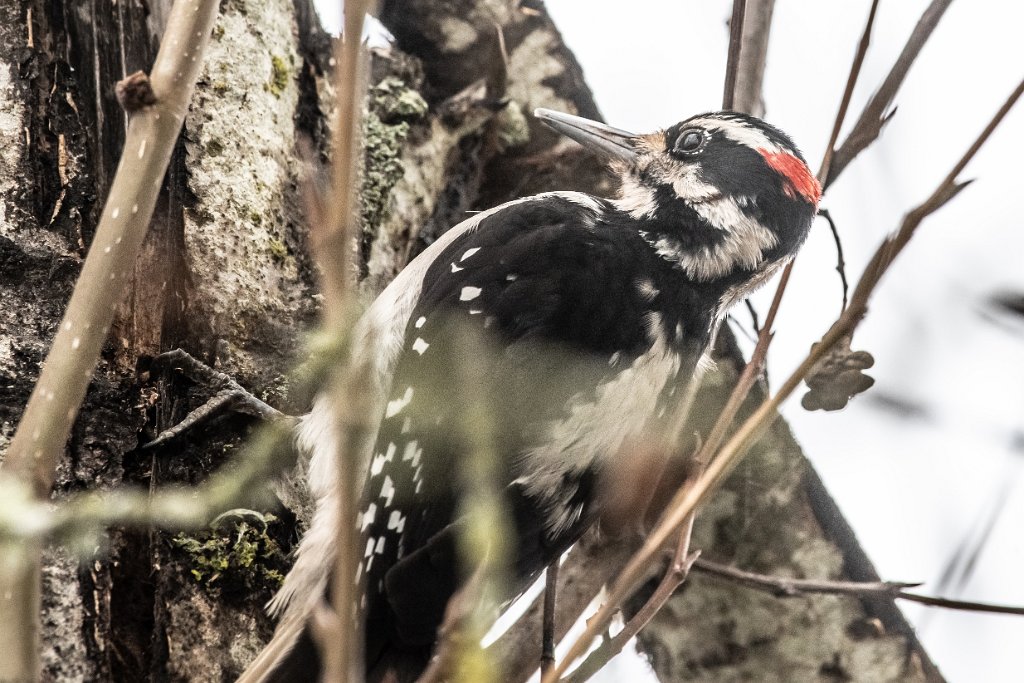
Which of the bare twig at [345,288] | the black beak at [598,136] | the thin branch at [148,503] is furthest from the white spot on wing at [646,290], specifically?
the bare twig at [345,288]

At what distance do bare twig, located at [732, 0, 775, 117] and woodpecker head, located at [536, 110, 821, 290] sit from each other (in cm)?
7

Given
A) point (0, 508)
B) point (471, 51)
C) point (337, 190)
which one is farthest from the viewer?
point (471, 51)

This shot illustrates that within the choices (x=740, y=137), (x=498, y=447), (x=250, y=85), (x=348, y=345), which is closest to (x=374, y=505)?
(x=498, y=447)

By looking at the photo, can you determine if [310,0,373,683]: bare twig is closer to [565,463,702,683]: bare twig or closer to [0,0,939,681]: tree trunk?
[565,463,702,683]: bare twig

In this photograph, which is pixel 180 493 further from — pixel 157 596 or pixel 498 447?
pixel 498 447

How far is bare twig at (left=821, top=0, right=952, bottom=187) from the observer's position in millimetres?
1495

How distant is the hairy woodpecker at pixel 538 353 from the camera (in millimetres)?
1819

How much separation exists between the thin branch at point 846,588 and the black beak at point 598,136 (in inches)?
38.4

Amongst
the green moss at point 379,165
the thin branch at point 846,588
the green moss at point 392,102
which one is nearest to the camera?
the thin branch at point 846,588

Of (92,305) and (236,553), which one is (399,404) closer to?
(236,553)

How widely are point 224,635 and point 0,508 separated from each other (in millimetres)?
904

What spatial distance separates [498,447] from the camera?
73.4 inches

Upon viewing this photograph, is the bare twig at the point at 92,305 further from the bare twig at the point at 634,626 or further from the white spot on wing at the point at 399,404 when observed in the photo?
the white spot on wing at the point at 399,404

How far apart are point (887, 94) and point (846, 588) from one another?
828 millimetres
